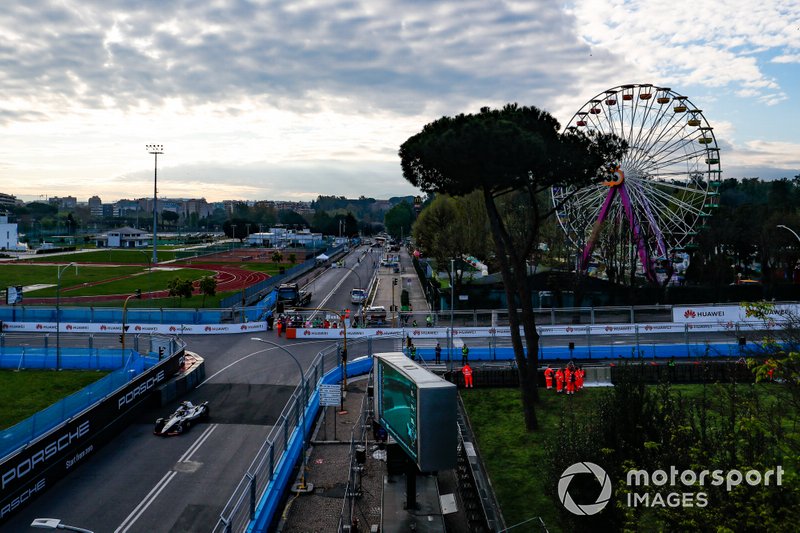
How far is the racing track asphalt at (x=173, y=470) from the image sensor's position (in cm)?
1636

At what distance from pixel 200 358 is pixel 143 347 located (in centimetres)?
729

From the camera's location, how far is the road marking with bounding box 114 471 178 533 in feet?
52.0

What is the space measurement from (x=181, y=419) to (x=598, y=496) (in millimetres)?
17194

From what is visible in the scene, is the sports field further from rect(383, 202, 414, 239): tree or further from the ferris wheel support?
rect(383, 202, 414, 239): tree

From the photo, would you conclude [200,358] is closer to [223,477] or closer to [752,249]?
[223,477]

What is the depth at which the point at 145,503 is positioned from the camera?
17.2 metres

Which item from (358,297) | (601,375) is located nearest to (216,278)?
(358,297)

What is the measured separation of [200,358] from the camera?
33812 millimetres

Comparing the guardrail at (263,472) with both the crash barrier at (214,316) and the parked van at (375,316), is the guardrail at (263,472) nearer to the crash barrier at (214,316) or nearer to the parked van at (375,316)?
the parked van at (375,316)

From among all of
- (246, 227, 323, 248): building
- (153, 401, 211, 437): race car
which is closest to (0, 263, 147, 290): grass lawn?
(153, 401, 211, 437): race car

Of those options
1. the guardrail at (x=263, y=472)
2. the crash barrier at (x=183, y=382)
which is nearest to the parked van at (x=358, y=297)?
the crash barrier at (x=183, y=382)

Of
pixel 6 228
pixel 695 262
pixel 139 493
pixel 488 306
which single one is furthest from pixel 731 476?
pixel 6 228

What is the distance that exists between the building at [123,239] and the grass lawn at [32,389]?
135m

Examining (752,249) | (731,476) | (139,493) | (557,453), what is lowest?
(139,493)
